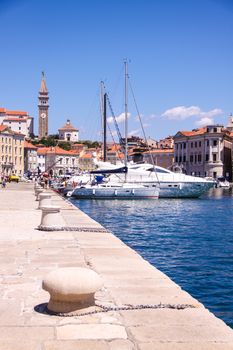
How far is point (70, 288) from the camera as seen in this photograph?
6262 millimetres

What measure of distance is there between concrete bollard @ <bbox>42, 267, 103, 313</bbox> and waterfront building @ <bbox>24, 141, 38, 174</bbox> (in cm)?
16524

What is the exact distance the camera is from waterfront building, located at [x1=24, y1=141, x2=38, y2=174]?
171 m

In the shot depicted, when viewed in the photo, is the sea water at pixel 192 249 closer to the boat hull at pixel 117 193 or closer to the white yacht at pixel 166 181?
the boat hull at pixel 117 193

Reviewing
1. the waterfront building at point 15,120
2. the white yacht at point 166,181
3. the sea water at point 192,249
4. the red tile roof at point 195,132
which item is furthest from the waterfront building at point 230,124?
the sea water at point 192,249

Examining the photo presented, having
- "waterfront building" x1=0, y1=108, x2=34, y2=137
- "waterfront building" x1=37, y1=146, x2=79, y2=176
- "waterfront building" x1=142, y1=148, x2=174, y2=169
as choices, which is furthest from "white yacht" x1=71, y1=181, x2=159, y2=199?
"waterfront building" x1=0, y1=108, x2=34, y2=137

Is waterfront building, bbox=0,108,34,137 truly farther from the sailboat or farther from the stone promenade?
the stone promenade

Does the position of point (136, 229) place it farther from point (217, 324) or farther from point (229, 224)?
point (217, 324)

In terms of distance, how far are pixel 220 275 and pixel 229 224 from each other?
15.7 meters

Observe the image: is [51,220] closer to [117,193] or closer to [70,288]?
[70,288]

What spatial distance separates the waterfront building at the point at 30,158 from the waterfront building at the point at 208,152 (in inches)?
2046

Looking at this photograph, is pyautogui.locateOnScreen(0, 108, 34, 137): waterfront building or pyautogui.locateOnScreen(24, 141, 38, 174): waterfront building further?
pyautogui.locateOnScreen(0, 108, 34, 137): waterfront building

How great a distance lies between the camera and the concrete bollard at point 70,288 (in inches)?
247

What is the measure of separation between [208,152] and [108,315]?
426 feet

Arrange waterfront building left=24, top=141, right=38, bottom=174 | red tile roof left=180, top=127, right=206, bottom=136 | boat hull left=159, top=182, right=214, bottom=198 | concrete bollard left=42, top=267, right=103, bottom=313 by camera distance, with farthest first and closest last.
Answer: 1. waterfront building left=24, top=141, right=38, bottom=174
2. red tile roof left=180, top=127, right=206, bottom=136
3. boat hull left=159, top=182, right=214, bottom=198
4. concrete bollard left=42, top=267, right=103, bottom=313
